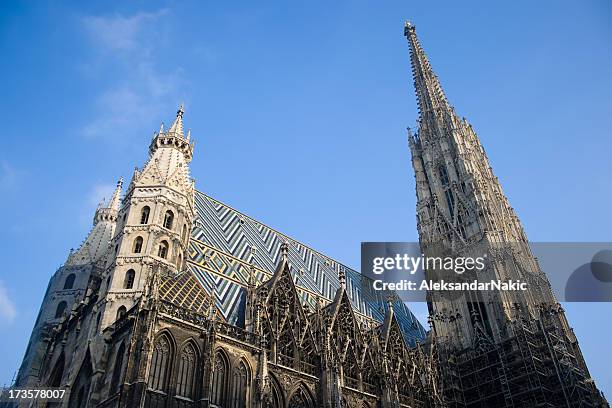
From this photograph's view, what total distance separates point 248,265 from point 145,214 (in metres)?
8.14

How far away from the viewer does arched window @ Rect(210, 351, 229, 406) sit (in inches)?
900

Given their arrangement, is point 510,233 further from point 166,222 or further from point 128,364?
point 128,364

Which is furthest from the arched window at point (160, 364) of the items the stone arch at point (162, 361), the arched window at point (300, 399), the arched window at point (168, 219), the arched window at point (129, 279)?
the arched window at point (168, 219)

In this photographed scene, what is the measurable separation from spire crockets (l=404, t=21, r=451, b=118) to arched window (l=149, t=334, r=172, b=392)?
42.8 meters

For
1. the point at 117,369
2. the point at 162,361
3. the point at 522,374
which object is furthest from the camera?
the point at 522,374

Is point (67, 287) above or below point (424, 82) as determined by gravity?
below

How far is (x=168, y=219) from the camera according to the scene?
3011 centimetres

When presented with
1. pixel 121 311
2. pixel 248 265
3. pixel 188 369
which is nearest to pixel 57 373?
pixel 121 311

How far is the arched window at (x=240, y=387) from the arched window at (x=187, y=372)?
2.15 meters

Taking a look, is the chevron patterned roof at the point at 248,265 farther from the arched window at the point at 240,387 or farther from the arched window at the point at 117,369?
the arched window at the point at 117,369

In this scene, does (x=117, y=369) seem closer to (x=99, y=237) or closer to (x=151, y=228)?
(x=151, y=228)

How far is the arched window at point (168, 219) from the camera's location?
97.8ft

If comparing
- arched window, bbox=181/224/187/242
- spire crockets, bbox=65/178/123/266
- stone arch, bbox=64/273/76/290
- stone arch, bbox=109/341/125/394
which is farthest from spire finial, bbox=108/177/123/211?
stone arch, bbox=109/341/125/394

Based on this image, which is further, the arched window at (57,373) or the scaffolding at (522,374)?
the scaffolding at (522,374)
